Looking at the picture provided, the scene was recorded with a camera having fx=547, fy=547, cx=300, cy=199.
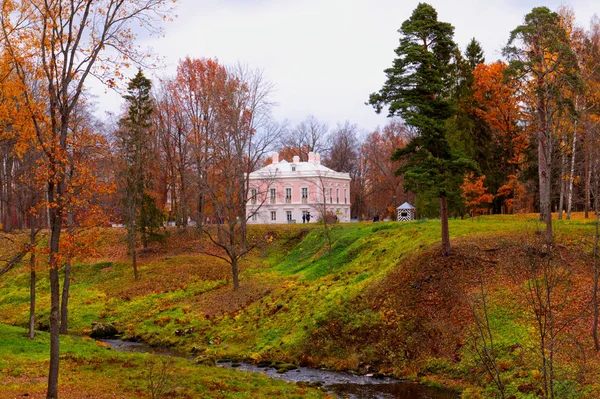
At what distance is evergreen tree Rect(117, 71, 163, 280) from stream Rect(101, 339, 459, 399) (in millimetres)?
18481

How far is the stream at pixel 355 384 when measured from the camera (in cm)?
1731

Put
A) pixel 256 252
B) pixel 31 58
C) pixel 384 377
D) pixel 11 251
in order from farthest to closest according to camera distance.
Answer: pixel 256 252
pixel 11 251
pixel 384 377
pixel 31 58

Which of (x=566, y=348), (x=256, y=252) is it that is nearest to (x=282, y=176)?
(x=256, y=252)

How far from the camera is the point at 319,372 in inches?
811

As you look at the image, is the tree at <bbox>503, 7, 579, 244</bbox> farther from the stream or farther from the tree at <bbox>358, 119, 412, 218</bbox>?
the tree at <bbox>358, 119, 412, 218</bbox>

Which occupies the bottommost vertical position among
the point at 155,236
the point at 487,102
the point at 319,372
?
the point at 319,372

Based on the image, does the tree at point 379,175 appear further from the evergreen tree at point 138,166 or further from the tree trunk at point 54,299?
the tree trunk at point 54,299

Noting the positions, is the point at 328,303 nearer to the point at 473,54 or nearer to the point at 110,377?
the point at 110,377

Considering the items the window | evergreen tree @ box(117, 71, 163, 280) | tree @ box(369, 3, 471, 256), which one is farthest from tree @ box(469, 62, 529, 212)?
evergreen tree @ box(117, 71, 163, 280)

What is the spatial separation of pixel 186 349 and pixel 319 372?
708 cm

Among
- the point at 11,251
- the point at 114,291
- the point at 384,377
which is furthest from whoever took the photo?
the point at 11,251

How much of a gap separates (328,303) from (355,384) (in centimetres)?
666

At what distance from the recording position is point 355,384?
18.7 metres

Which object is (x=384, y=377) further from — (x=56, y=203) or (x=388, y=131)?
(x=388, y=131)
